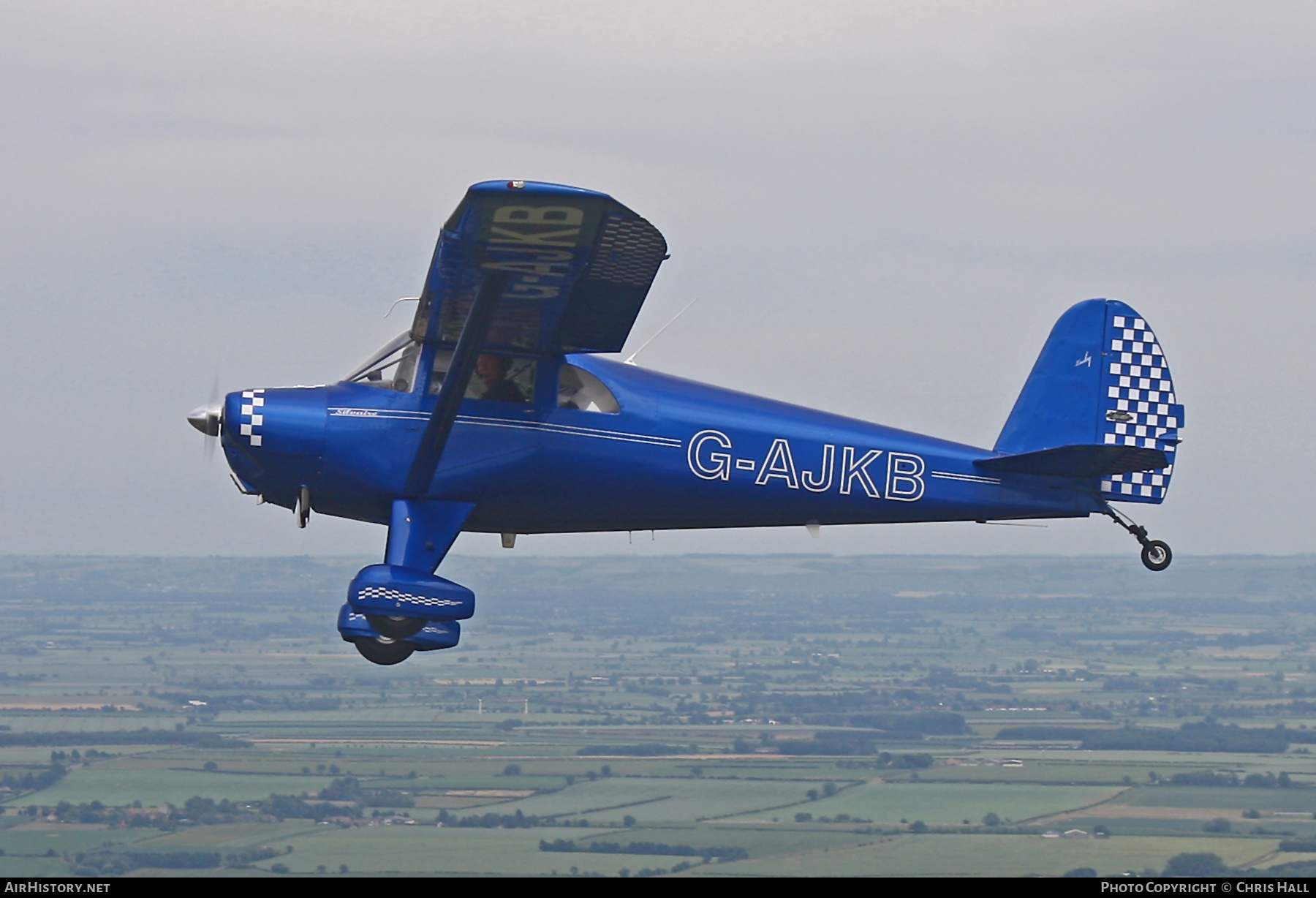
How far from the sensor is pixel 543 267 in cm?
1413

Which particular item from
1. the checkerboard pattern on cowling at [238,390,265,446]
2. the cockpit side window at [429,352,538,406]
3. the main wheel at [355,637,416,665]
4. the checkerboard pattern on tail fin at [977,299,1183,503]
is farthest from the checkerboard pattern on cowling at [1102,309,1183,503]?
the checkerboard pattern on cowling at [238,390,265,446]

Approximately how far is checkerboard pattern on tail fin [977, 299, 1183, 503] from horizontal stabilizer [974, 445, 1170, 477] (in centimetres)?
26

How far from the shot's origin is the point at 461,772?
249 ft

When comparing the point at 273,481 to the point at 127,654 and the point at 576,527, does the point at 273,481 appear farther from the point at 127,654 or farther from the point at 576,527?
the point at 127,654

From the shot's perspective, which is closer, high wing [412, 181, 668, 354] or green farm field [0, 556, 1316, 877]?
high wing [412, 181, 668, 354]

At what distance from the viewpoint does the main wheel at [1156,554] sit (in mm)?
17031

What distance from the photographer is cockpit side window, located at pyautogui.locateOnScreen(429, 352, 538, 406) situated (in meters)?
15.6

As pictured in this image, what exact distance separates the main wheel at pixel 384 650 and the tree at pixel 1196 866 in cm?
4254

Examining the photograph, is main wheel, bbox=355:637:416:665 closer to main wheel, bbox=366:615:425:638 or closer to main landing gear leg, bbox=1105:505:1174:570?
main wheel, bbox=366:615:425:638

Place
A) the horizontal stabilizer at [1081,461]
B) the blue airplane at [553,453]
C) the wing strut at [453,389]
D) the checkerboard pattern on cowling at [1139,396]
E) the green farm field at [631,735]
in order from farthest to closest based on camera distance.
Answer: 1. the green farm field at [631,735]
2. the checkerboard pattern on cowling at [1139,396]
3. the horizontal stabilizer at [1081,461]
4. the blue airplane at [553,453]
5. the wing strut at [453,389]

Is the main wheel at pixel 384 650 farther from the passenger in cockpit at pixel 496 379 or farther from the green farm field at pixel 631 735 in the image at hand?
the green farm field at pixel 631 735

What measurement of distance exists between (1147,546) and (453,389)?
23.7ft

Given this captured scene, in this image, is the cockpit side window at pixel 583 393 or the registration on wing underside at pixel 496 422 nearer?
the registration on wing underside at pixel 496 422

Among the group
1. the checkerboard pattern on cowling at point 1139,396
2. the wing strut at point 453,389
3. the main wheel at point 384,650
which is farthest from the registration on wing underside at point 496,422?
the checkerboard pattern on cowling at point 1139,396
